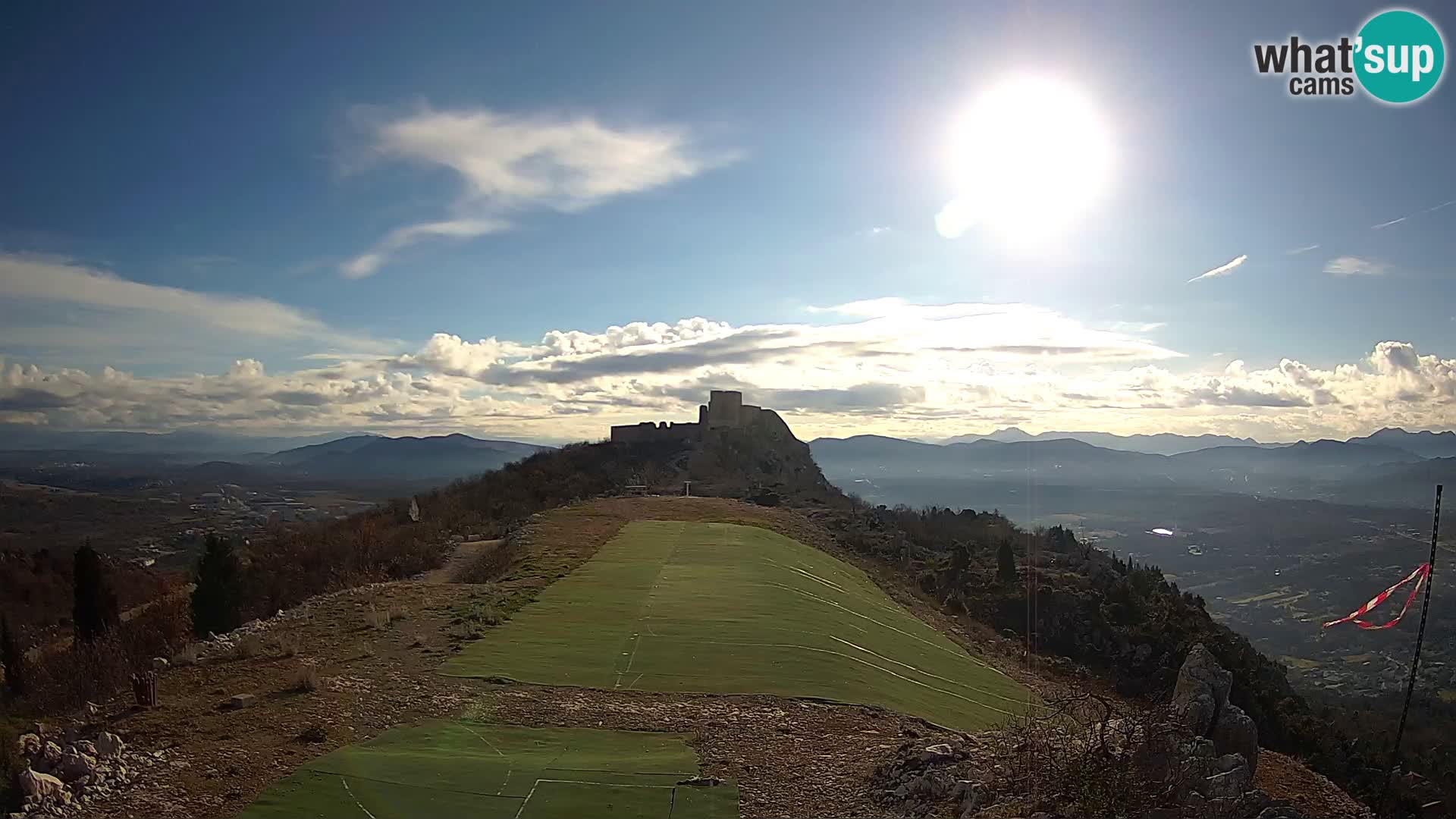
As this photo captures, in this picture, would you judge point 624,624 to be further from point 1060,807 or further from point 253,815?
point 1060,807

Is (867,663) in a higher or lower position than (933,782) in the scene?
lower

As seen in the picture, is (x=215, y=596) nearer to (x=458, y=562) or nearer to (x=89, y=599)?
(x=89, y=599)

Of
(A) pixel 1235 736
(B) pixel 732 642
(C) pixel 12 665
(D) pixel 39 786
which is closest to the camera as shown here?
(D) pixel 39 786

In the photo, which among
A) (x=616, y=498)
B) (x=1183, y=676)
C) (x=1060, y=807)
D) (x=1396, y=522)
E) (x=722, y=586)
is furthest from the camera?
(x=1396, y=522)

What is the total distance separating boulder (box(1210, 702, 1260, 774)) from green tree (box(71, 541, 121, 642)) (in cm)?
2142

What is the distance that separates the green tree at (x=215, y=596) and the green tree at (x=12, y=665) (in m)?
2.86

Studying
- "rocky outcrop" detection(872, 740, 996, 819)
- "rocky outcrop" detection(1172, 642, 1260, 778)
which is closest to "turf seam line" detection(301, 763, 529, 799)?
"rocky outcrop" detection(872, 740, 996, 819)

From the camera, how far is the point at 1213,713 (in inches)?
346

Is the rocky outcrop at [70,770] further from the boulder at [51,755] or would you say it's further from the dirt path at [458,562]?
the dirt path at [458,562]

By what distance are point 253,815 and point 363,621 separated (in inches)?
294

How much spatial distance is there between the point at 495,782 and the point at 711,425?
4988 cm

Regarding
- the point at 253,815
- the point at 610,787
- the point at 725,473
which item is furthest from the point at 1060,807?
the point at 725,473

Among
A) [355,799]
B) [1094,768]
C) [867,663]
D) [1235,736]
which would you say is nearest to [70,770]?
[355,799]

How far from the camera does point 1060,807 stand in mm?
6535
